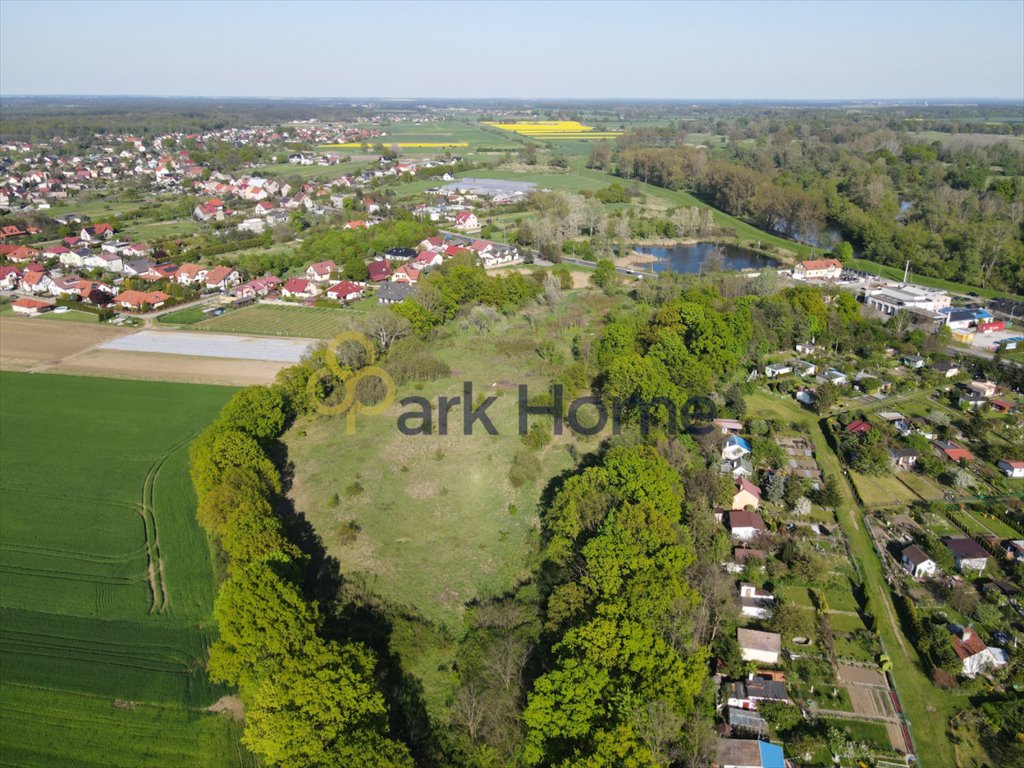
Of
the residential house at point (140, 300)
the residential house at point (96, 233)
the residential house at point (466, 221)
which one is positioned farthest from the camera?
the residential house at point (466, 221)

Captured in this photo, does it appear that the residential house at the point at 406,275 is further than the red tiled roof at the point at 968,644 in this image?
Yes

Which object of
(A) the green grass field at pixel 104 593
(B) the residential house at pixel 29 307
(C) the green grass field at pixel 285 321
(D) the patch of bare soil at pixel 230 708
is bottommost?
(D) the patch of bare soil at pixel 230 708

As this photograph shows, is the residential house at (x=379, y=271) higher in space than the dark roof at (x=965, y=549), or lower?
higher

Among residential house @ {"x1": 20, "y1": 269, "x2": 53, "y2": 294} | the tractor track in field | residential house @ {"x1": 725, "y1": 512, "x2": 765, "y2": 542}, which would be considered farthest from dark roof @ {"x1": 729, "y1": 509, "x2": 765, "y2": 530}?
residential house @ {"x1": 20, "y1": 269, "x2": 53, "y2": 294}

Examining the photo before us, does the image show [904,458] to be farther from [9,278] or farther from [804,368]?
[9,278]

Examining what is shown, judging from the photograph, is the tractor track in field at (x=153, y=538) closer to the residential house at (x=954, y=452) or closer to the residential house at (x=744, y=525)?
the residential house at (x=744, y=525)

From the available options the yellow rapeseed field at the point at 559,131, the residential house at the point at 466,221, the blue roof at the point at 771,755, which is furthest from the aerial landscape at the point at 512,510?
the yellow rapeseed field at the point at 559,131
